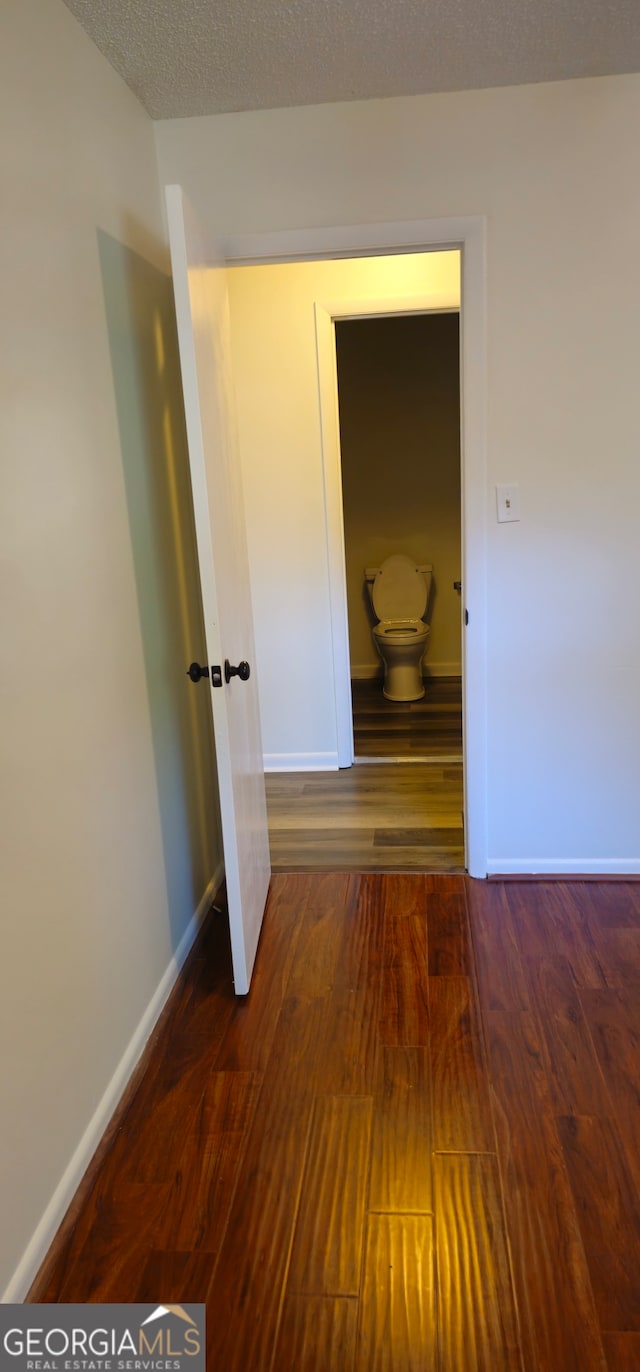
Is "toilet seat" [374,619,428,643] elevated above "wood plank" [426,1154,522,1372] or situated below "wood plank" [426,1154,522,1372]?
above

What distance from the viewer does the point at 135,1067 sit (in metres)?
1.83

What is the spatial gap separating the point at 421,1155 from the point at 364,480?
4061 mm

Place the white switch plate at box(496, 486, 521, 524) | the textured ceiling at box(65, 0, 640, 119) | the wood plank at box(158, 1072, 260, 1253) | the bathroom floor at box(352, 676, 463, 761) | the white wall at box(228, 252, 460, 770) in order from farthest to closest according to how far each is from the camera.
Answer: the bathroom floor at box(352, 676, 463, 761)
the white wall at box(228, 252, 460, 770)
the white switch plate at box(496, 486, 521, 524)
the textured ceiling at box(65, 0, 640, 119)
the wood plank at box(158, 1072, 260, 1253)

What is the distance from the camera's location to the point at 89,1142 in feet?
5.16

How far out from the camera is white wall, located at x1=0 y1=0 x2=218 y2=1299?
52.0 inches

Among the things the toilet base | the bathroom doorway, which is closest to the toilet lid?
the bathroom doorway

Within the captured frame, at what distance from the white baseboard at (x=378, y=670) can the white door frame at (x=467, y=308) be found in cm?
271

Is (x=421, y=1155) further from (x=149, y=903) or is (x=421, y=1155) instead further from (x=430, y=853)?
(x=430, y=853)

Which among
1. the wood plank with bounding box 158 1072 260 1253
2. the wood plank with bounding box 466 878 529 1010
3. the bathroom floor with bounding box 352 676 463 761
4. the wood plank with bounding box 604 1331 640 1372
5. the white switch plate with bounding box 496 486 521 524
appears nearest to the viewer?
the wood plank with bounding box 604 1331 640 1372

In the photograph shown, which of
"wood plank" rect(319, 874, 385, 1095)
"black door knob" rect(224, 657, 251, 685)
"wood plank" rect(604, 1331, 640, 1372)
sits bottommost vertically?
"wood plank" rect(604, 1331, 640, 1372)

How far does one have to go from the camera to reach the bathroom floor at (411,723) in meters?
3.88

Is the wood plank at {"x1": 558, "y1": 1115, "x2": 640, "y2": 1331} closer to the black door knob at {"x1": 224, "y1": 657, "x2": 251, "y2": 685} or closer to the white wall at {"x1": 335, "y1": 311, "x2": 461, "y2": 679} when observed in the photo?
the black door knob at {"x1": 224, "y1": 657, "x2": 251, "y2": 685}

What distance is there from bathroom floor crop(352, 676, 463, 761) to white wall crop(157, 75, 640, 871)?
131 cm

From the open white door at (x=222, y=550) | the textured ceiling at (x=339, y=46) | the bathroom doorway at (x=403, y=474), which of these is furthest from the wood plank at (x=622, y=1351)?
the bathroom doorway at (x=403, y=474)
